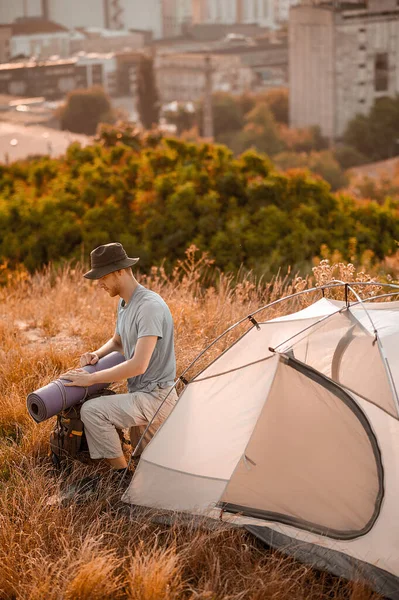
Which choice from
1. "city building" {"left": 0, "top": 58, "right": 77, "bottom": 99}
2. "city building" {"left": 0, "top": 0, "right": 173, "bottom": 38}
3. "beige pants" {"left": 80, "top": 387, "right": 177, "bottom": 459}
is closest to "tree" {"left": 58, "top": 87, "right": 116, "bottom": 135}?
"city building" {"left": 0, "top": 58, "right": 77, "bottom": 99}

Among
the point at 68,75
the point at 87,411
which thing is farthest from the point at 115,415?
the point at 68,75

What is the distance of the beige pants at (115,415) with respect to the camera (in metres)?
4.66

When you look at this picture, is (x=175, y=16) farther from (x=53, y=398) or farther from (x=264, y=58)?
(x=53, y=398)

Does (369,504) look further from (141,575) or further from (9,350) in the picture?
(9,350)

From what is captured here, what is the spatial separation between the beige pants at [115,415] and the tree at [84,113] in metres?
80.9

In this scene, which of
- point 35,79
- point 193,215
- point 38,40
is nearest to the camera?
point 193,215

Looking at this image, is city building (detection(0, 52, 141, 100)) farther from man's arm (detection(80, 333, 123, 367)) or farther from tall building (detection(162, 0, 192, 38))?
man's arm (detection(80, 333, 123, 367))

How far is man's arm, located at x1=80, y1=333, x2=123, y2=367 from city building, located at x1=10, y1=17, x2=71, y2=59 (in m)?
111

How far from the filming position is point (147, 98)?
79938 mm

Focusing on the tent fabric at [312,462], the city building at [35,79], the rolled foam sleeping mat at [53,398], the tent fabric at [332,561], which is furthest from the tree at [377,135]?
the tent fabric at [332,561]

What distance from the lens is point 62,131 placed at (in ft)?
270

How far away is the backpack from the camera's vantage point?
4.73 metres

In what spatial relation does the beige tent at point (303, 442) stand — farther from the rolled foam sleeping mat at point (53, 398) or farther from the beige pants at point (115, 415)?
the rolled foam sleeping mat at point (53, 398)

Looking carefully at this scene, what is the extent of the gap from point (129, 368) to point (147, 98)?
3066 inches
